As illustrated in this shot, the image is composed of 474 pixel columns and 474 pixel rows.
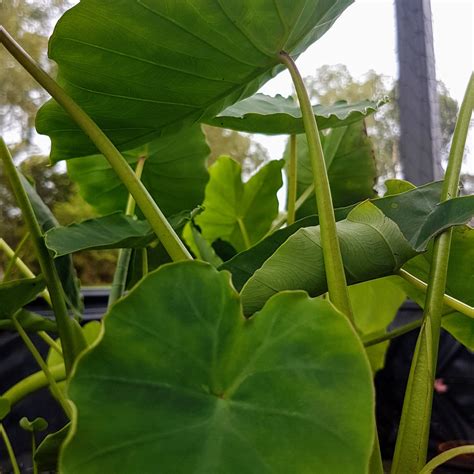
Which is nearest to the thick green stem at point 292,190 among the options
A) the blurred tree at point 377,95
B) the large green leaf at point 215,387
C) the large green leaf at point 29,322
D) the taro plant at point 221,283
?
the taro plant at point 221,283

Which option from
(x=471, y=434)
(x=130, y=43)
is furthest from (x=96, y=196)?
(x=471, y=434)

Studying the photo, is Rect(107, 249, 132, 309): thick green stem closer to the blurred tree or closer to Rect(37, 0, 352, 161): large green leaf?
Rect(37, 0, 352, 161): large green leaf

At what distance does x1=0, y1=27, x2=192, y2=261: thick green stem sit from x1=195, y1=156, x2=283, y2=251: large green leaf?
2.18ft

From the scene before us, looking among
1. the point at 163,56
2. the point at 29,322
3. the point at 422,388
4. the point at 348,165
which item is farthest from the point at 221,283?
the point at 348,165

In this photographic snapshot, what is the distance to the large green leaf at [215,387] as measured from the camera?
0.31m

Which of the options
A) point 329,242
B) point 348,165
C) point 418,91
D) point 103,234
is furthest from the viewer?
point 418,91

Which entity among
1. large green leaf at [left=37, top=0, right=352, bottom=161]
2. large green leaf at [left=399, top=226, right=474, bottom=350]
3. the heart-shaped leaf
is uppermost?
large green leaf at [left=37, top=0, right=352, bottom=161]

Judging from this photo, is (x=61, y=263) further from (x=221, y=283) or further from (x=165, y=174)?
(x=221, y=283)

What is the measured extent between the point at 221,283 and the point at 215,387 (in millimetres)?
67

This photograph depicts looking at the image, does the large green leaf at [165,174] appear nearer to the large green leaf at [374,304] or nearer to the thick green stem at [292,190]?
the thick green stem at [292,190]

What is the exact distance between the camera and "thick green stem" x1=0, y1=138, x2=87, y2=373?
2.02 ft

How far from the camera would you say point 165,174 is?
1.11 metres

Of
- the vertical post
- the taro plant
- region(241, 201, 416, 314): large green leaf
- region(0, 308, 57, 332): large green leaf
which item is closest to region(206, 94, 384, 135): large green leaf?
the taro plant

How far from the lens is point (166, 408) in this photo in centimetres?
32
